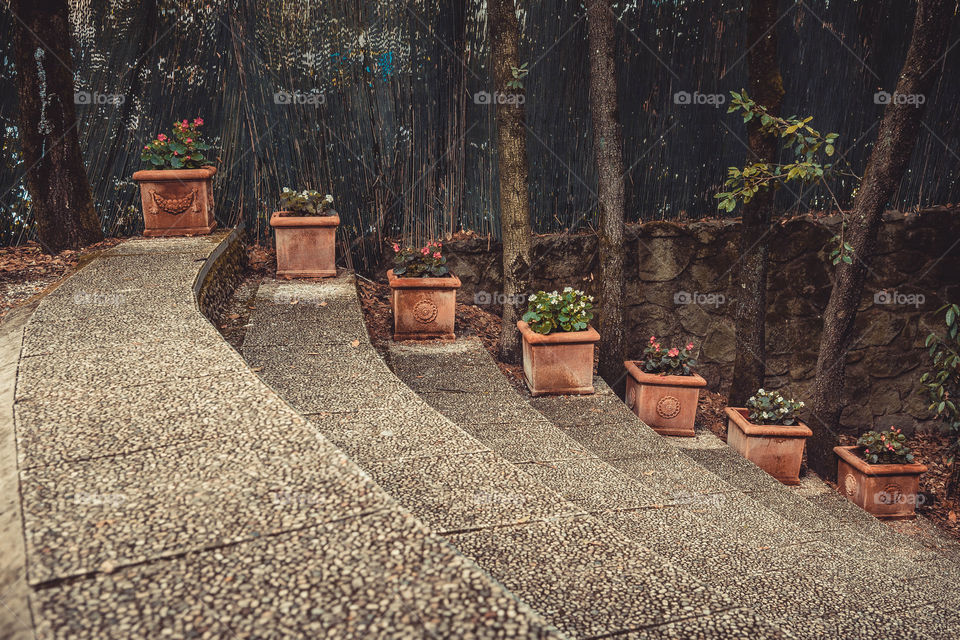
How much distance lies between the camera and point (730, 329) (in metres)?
6.58

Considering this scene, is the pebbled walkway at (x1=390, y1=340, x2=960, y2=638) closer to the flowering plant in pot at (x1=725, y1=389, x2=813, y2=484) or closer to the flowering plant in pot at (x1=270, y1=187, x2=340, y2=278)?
the flowering plant in pot at (x1=725, y1=389, x2=813, y2=484)

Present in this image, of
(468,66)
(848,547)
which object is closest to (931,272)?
(848,547)

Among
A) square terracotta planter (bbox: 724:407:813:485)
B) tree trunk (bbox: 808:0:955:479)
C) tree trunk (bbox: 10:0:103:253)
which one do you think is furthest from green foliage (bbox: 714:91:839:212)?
tree trunk (bbox: 10:0:103:253)

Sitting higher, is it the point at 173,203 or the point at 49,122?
the point at 49,122

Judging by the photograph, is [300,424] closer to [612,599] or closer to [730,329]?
[612,599]

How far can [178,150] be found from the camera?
5.67 meters

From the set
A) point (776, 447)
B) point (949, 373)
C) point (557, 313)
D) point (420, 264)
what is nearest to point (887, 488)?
point (776, 447)

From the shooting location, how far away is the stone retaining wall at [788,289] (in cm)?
634

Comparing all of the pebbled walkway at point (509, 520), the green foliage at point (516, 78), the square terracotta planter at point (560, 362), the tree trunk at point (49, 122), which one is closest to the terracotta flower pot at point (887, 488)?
the square terracotta planter at point (560, 362)

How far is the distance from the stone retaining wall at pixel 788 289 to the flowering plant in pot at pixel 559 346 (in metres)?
1.39

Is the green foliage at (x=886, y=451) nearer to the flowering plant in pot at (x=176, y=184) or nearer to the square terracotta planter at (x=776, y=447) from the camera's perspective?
the square terracotta planter at (x=776, y=447)

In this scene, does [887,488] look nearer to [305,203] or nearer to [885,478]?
[885,478]

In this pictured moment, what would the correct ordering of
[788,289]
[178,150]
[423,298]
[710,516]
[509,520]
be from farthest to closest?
[788,289] < [178,150] < [423,298] < [710,516] < [509,520]

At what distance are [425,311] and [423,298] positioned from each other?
0.33 feet
